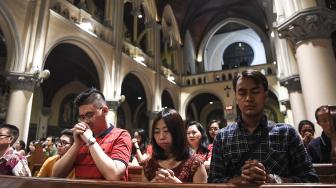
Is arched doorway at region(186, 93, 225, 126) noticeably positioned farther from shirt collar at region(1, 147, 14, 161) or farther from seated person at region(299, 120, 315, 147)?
shirt collar at region(1, 147, 14, 161)

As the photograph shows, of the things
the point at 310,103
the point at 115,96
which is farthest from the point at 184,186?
the point at 115,96

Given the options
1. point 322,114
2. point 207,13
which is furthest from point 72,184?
point 207,13

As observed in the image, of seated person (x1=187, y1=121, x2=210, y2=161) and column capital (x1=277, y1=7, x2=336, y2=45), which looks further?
column capital (x1=277, y1=7, x2=336, y2=45)

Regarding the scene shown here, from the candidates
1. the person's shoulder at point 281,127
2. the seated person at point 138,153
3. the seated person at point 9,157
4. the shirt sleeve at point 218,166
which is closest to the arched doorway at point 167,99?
the seated person at point 138,153

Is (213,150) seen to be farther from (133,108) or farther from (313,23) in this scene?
(133,108)

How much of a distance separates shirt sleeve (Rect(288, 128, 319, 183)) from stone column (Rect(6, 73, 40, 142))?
792 cm

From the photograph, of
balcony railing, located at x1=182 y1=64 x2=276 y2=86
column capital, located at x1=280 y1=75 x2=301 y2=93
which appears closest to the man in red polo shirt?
column capital, located at x1=280 y1=75 x2=301 y2=93

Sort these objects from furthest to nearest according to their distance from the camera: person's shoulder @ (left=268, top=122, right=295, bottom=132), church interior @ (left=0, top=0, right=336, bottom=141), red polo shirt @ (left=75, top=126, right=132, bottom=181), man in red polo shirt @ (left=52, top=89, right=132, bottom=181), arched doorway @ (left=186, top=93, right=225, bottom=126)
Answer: arched doorway @ (left=186, top=93, right=225, bottom=126), church interior @ (left=0, top=0, right=336, bottom=141), red polo shirt @ (left=75, top=126, right=132, bottom=181), man in red polo shirt @ (left=52, top=89, right=132, bottom=181), person's shoulder @ (left=268, top=122, right=295, bottom=132)

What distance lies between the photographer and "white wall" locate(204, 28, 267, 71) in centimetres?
2423

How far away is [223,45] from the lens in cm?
2547

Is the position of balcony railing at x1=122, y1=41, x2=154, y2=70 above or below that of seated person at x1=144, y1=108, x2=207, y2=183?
above

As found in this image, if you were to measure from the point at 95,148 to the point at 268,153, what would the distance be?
1.18 metres

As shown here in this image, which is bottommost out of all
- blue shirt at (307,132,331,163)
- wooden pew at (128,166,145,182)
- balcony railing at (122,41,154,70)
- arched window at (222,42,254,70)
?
wooden pew at (128,166,145,182)

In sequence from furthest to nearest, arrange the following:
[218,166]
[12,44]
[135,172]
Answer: [12,44] → [135,172] → [218,166]
